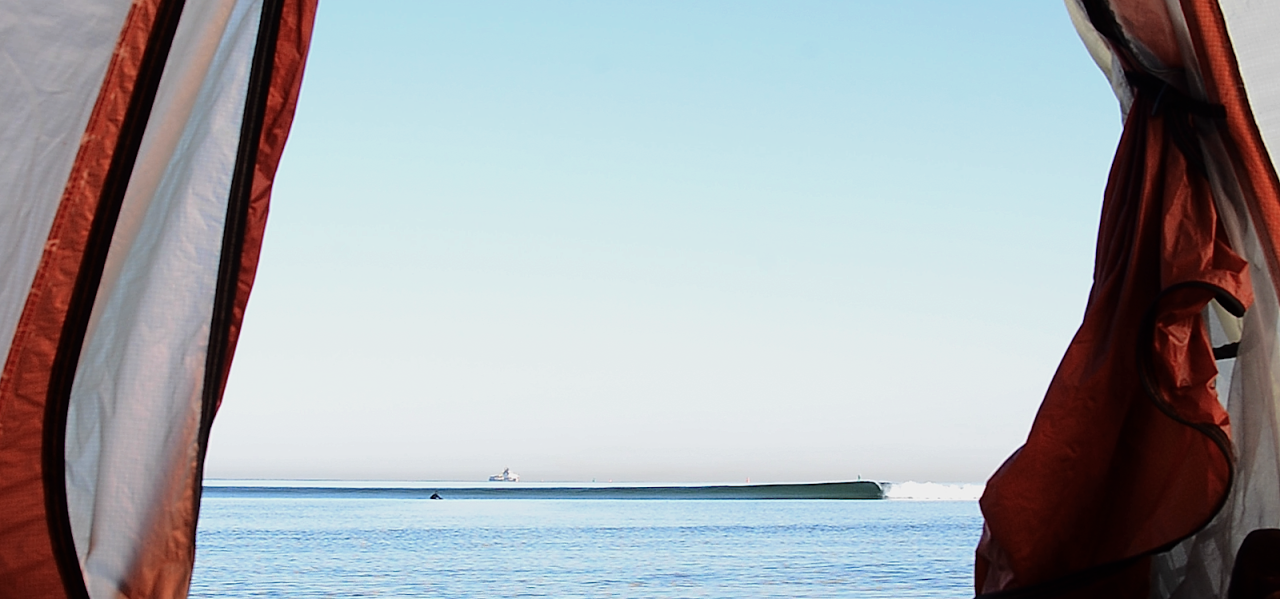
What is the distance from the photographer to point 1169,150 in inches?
92.0

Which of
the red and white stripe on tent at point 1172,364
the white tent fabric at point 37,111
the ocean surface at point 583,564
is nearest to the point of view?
the white tent fabric at point 37,111

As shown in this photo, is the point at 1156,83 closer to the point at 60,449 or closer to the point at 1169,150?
the point at 1169,150

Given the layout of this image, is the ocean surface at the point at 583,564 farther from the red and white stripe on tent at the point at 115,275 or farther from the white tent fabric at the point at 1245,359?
the red and white stripe on tent at the point at 115,275

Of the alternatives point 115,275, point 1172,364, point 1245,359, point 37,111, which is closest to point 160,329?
point 115,275

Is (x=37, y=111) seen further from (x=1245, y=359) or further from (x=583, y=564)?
(x=583, y=564)

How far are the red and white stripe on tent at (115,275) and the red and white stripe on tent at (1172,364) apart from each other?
1.72m

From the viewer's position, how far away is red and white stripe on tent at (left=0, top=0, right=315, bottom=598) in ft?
6.45

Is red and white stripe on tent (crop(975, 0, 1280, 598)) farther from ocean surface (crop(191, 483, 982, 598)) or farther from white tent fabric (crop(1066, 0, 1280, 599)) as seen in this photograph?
ocean surface (crop(191, 483, 982, 598))

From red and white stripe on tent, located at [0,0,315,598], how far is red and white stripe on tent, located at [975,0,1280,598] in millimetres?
1715

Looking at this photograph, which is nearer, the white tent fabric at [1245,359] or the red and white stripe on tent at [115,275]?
the red and white stripe on tent at [115,275]

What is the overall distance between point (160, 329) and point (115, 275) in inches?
5.5

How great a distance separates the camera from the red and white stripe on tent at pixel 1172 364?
83.1 inches

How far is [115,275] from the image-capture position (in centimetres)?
206

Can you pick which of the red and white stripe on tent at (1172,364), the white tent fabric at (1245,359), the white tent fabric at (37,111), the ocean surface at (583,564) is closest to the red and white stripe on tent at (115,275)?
the white tent fabric at (37,111)
